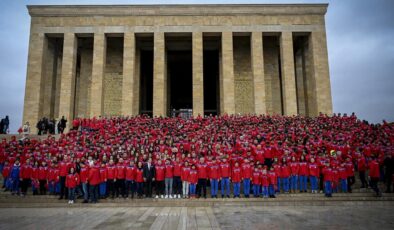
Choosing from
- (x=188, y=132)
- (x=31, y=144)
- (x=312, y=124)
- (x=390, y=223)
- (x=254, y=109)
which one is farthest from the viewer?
(x=254, y=109)

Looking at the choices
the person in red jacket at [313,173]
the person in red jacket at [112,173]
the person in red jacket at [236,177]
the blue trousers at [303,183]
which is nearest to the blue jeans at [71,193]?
the person in red jacket at [112,173]

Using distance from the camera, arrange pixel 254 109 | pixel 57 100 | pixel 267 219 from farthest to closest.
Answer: pixel 57 100 → pixel 254 109 → pixel 267 219

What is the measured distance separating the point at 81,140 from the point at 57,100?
54.1 ft

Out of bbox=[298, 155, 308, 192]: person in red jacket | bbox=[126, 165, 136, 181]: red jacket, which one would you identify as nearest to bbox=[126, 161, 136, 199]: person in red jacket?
bbox=[126, 165, 136, 181]: red jacket

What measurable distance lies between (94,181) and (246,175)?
6.15 meters

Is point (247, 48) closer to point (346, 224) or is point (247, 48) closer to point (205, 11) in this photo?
point (205, 11)

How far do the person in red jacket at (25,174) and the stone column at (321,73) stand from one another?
23.9 meters

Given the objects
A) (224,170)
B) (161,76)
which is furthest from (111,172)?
(161,76)

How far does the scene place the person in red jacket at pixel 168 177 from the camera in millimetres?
12594

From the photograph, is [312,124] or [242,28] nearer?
[312,124]

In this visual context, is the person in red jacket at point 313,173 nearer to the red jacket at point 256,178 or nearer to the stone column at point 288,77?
the red jacket at point 256,178

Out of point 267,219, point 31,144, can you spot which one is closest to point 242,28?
point 31,144

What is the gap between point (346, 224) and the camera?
8102 millimetres

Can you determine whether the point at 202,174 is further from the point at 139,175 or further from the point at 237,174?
the point at 139,175
